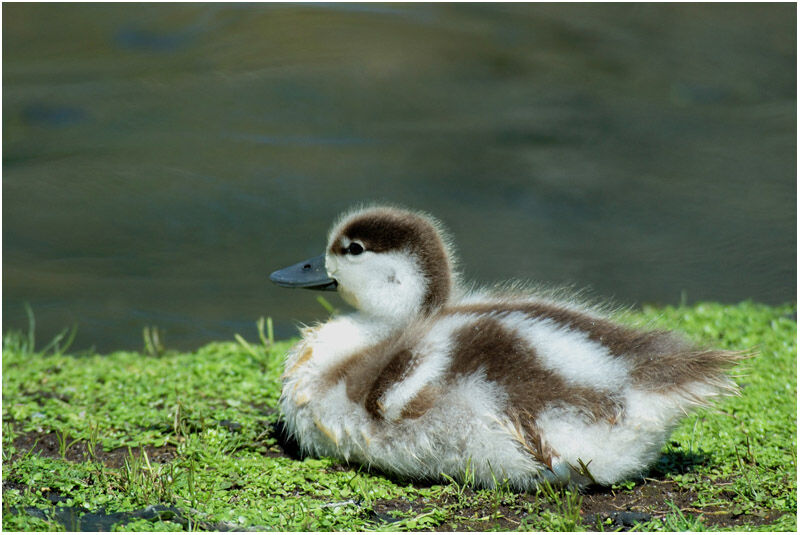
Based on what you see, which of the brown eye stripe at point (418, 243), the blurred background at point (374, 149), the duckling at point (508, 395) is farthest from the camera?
the blurred background at point (374, 149)

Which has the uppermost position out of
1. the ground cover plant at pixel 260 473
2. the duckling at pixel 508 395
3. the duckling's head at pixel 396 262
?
the duckling's head at pixel 396 262

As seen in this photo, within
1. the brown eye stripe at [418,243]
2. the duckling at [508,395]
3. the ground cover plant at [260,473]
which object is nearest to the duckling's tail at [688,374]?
the duckling at [508,395]

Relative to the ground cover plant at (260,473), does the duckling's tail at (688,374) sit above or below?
above

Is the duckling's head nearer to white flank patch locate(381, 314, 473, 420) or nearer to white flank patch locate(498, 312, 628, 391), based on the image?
white flank patch locate(381, 314, 473, 420)

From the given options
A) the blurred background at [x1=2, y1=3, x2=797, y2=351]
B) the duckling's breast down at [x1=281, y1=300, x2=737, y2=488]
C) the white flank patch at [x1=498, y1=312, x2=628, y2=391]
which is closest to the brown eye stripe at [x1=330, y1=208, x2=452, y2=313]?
the duckling's breast down at [x1=281, y1=300, x2=737, y2=488]

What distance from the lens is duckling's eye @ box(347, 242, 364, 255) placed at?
4.75m

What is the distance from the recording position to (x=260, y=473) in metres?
4.43

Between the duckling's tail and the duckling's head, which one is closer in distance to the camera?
the duckling's tail

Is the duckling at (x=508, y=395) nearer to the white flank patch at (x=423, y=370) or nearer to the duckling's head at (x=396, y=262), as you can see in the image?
the white flank patch at (x=423, y=370)

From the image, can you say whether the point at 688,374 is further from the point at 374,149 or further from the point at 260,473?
the point at 374,149

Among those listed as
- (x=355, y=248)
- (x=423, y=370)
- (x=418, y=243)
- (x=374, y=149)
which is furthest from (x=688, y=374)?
(x=374, y=149)

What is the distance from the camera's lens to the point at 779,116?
35.7ft

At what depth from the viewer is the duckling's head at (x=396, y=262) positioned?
461 cm

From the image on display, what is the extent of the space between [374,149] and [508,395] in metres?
6.55
